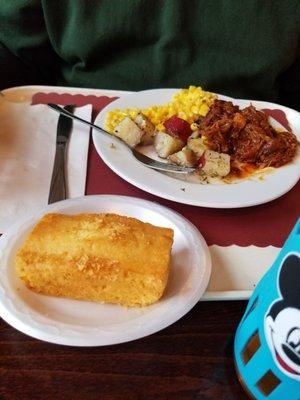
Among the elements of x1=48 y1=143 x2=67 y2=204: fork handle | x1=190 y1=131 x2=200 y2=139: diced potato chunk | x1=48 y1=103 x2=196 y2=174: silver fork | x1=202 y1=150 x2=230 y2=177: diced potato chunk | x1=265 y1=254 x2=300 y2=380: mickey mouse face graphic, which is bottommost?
x1=48 y1=143 x2=67 y2=204: fork handle

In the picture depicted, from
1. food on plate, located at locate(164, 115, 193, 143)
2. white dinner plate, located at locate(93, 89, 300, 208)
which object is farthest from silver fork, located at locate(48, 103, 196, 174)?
food on plate, located at locate(164, 115, 193, 143)

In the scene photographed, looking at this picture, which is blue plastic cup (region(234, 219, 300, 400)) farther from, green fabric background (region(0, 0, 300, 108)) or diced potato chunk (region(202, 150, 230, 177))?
green fabric background (region(0, 0, 300, 108))

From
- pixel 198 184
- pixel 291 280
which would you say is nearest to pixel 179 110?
pixel 198 184

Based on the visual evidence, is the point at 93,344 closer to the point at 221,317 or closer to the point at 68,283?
the point at 68,283

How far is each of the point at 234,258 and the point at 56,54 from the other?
1100mm

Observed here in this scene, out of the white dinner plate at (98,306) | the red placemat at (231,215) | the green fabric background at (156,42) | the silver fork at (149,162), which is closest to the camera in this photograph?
the white dinner plate at (98,306)

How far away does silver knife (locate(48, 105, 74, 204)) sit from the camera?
0.92 metres

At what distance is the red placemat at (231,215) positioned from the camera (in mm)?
887

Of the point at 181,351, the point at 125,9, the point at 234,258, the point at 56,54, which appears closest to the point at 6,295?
the point at 181,351

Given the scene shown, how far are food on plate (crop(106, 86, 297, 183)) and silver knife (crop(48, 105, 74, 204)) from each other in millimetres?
111

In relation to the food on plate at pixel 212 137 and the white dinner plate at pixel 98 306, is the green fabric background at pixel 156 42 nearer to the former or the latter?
the food on plate at pixel 212 137

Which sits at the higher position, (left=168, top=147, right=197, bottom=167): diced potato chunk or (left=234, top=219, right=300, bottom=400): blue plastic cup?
(left=234, top=219, right=300, bottom=400): blue plastic cup

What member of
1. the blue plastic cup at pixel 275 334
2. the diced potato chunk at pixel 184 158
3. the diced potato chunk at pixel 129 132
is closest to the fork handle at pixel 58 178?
the diced potato chunk at pixel 129 132

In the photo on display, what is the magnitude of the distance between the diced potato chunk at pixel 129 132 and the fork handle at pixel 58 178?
14 centimetres
